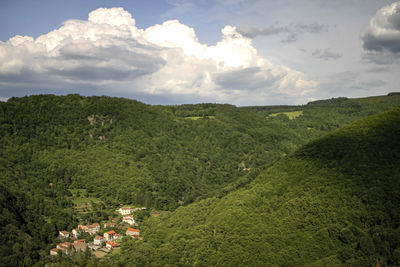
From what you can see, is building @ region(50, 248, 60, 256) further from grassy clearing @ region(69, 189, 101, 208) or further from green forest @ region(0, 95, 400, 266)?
grassy clearing @ region(69, 189, 101, 208)

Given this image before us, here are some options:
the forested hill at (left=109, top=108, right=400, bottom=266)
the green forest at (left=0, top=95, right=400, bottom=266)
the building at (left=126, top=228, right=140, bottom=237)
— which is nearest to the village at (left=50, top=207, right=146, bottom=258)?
the building at (left=126, top=228, right=140, bottom=237)

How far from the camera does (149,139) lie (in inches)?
6181

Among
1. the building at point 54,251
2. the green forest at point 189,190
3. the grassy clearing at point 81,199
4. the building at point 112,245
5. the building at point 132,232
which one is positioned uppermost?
the green forest at point 189,190

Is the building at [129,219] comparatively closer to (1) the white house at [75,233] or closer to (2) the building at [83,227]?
(2) the building at [83,227]

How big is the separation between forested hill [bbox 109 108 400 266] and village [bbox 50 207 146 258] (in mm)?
8426

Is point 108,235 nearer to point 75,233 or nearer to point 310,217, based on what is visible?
point 75,233

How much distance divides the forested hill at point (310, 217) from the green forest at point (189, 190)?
0.20 metres

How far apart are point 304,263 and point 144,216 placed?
61.5m

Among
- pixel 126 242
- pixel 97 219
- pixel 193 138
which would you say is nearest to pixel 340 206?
pixel 126 242

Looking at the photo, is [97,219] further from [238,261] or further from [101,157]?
[238,261]

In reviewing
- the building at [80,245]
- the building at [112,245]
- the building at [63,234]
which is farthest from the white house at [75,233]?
the building at [112,245]

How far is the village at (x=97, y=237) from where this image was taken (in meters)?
76.0

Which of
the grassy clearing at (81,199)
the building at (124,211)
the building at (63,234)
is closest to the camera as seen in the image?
the building at (63,234)

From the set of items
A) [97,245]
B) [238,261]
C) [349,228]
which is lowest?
[97,245]
